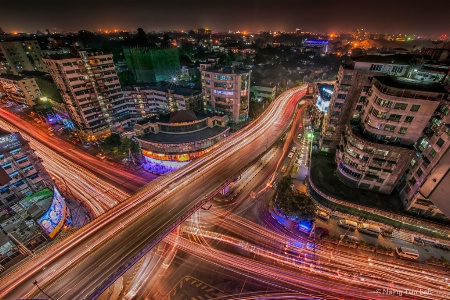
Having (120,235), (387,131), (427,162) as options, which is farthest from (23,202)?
(427,162)

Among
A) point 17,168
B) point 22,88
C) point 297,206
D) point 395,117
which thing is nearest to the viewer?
point 395,117

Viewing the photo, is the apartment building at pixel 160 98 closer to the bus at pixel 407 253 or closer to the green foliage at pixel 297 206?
the green foliage at pixel 297 206

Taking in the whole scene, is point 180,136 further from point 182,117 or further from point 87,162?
point 87,162

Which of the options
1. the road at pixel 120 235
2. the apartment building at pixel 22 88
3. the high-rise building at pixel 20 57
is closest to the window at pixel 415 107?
the road at pixel 120 235

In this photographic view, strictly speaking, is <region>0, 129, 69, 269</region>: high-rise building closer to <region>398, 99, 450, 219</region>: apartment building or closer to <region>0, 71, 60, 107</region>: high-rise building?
<region>0, 71, 60, 107</region>: high-rise building

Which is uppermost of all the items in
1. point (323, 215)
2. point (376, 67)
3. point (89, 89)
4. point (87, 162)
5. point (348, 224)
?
point (376, 67)

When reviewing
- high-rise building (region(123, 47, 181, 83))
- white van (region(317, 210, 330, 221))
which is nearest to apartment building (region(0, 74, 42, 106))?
high-rise building (region(123, 47, 181, 83))

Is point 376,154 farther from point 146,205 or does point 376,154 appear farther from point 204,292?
point 146,205
